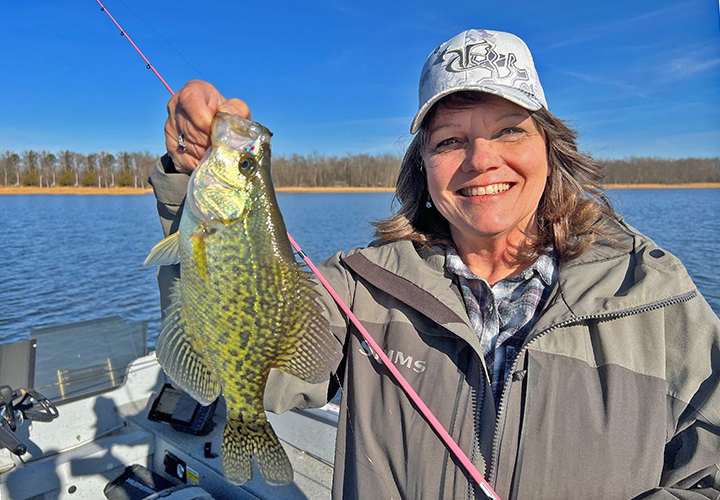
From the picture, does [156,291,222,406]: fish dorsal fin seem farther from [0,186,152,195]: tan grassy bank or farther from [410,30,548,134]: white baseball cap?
[0,186,152,195]: tan grassy bank

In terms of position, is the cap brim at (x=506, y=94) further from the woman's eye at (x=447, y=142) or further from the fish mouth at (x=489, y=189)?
the fish mouth at (x=489, y=189)

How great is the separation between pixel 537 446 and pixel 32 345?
13.5 ft

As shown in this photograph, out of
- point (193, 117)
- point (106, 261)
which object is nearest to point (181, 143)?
point (193, 117)

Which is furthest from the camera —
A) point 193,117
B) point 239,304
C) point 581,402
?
point 239,304

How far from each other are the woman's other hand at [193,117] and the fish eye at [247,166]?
5.5 inches

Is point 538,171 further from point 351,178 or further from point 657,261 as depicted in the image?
point 351,178

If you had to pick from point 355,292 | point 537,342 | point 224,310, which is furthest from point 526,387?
point 224,310

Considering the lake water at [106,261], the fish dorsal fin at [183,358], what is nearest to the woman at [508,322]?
the fish dorsal fin at [183,358]

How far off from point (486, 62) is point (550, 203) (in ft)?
2.18

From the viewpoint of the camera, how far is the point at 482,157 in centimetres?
194

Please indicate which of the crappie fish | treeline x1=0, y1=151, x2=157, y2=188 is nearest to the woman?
the crappie fish

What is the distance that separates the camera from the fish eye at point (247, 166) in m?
1.87

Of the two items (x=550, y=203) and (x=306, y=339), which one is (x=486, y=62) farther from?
(x=306, y=339)

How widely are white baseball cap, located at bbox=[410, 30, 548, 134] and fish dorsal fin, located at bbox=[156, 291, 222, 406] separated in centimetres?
122
